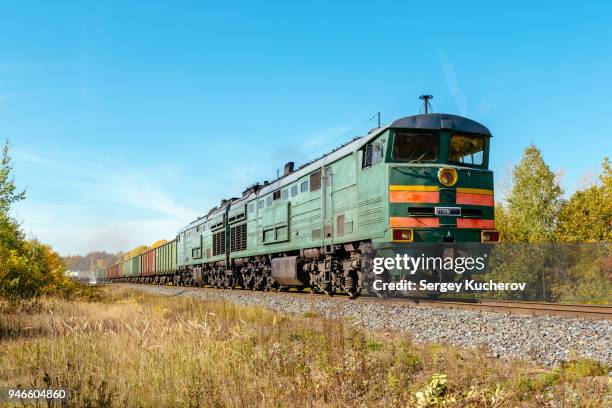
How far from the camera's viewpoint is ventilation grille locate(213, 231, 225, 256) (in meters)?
30.0

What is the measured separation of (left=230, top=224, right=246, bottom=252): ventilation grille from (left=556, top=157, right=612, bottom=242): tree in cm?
2060

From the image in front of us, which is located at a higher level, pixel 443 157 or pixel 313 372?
pixel 443 157

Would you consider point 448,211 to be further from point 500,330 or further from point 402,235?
point 500,330

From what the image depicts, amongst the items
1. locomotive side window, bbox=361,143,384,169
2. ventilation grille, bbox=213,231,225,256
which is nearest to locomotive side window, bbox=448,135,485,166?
locomotive side window, bbox=361,143,384,169

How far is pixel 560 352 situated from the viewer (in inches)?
303

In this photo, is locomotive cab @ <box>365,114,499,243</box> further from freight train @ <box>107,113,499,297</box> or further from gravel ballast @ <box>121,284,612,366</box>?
gravel ballast @ <box>121,284,612,366</box>

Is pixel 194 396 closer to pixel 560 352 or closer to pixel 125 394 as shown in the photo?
pixel 125 394

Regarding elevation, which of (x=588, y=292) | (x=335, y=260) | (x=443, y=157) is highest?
(x=443, y=157)

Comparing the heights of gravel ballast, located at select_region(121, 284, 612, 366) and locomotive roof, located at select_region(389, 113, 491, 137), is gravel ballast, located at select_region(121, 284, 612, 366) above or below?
below

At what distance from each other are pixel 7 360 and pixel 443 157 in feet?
35.0

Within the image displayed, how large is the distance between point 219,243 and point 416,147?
18.4 m

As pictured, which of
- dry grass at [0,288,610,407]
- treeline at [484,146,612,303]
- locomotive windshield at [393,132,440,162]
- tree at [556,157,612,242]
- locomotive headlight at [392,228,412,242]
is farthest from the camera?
tree at [556,157,612,242]

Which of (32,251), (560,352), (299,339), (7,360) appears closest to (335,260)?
(299,339)

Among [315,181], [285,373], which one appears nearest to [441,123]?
[315,181]
